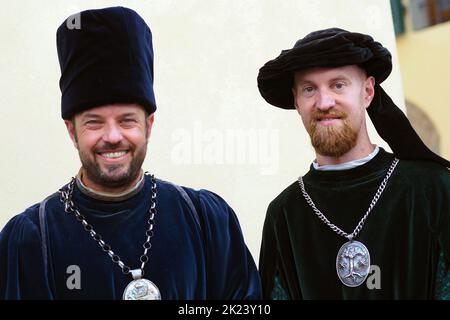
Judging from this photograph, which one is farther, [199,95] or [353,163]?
[199,95]

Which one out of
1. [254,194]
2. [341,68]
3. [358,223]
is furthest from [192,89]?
[358,223]

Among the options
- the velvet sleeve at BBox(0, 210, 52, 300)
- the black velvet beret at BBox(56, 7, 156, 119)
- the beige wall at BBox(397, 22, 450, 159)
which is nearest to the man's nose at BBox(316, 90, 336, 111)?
the black velvet beret at BBox(56, 7, 156, 119)

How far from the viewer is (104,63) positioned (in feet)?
10.6

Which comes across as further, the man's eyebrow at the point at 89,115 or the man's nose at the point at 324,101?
the man's nose at the point at 324,101

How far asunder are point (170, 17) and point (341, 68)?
107 centimetres

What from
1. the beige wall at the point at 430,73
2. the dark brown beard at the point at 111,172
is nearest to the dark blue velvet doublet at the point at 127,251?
A: the dark brown beard at the point at 111,172

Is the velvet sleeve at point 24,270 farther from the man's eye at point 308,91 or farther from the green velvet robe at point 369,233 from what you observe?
the man's eye at point 308,91

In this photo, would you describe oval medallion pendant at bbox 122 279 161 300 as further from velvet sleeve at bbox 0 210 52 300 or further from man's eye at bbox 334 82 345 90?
man's eye at bbox 334 82 345 90

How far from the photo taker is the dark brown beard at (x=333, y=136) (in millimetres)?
3352

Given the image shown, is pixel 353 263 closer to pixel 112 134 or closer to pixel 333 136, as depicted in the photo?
pixel 333 136

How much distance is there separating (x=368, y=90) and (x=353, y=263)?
2.61 ft

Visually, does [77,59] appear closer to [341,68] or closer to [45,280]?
[45,280]

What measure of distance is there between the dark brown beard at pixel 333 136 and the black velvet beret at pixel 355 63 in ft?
0.60

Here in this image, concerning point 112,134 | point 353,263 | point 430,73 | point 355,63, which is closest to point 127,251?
point 112,134
